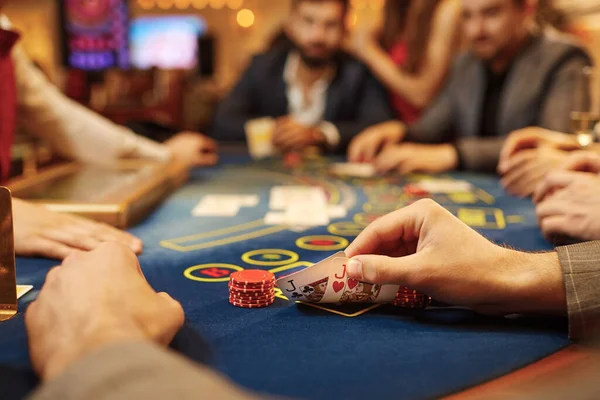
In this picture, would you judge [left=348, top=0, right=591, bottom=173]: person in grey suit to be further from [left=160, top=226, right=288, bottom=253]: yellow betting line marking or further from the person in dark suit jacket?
[left=160, top=226, right=288, bottom=253]: yellow betting line marking

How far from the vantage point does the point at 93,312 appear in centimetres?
74

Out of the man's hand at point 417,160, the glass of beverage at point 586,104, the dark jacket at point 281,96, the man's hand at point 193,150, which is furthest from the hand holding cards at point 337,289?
the dark jacket at point 281,96

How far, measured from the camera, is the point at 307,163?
9.72ft

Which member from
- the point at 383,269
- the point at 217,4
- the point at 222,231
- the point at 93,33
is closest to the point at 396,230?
the point at 383,269

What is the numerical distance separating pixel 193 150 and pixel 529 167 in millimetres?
1586

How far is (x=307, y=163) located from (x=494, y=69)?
1141 millimetres

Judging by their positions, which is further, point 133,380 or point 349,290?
point 349,290

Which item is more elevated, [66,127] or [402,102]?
[402,102]

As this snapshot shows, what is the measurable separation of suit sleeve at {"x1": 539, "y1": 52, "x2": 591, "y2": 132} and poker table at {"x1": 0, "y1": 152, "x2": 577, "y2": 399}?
133 cm

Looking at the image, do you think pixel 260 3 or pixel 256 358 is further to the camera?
pixel 260 3

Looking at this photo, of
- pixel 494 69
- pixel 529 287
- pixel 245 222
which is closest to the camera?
pixel 529 287

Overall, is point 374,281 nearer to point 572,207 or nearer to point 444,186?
point 572,207

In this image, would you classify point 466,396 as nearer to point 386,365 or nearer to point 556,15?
Answer: point 386,365

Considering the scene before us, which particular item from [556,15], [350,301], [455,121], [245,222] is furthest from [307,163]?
[556,15]
